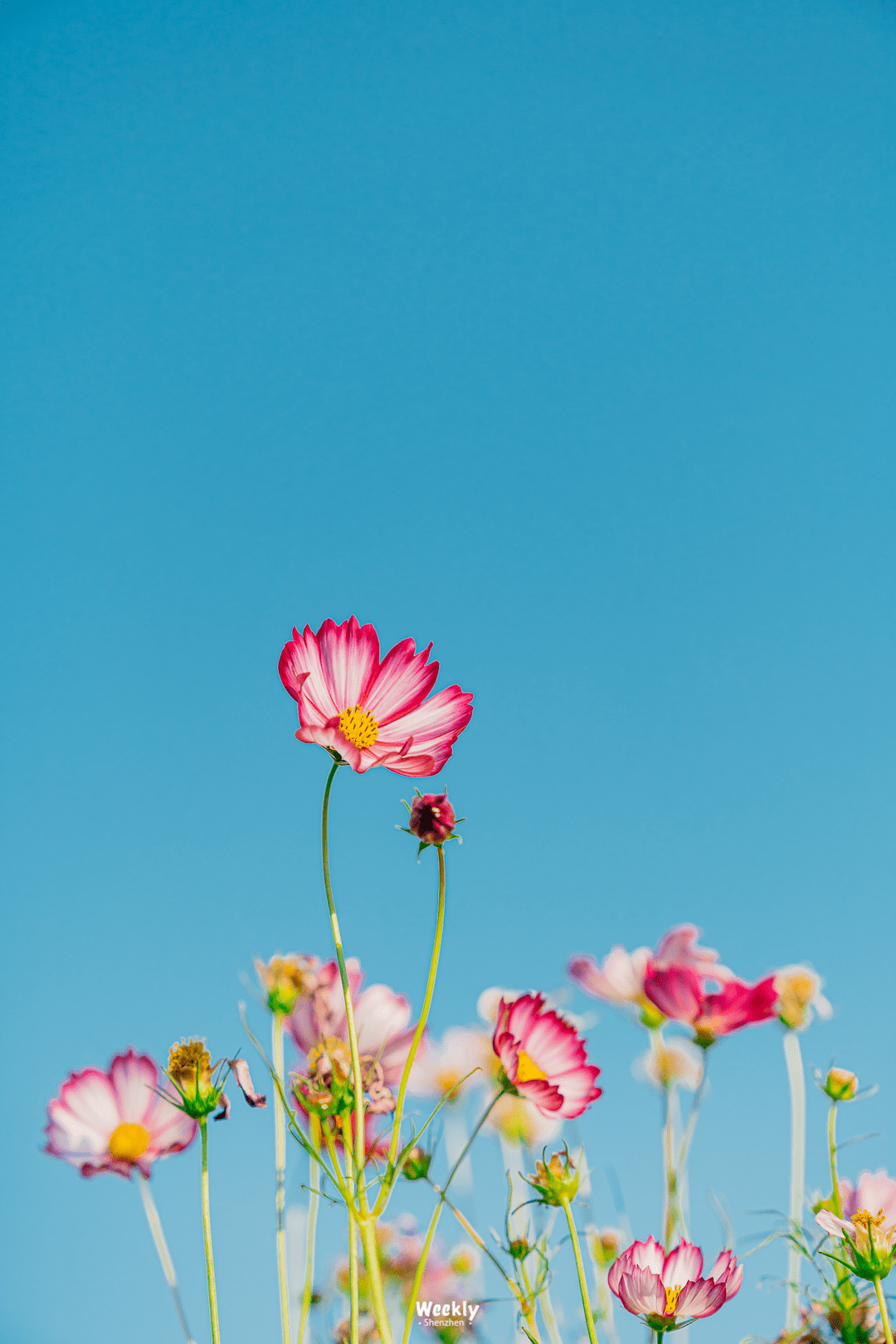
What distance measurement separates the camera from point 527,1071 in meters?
0.52

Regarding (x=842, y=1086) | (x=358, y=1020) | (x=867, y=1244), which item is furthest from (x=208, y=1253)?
(x=842, y=1086)

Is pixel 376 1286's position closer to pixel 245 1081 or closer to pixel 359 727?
pixel 245 1081

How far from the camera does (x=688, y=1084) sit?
2.55 feet

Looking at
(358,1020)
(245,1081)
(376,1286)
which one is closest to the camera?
(376,1286)

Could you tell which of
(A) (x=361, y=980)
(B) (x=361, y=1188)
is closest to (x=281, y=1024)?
(A) (x=361, y=980)

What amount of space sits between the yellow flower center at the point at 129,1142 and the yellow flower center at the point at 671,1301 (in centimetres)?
30

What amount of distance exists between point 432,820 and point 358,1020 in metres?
0.18

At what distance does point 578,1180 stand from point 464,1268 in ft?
0.94

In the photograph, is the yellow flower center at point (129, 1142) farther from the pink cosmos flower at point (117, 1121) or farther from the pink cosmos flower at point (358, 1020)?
the pink cosmos flower at point (358, 1020)

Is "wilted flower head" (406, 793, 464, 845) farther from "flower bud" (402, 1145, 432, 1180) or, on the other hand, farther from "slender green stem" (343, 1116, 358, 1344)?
"flower bud" (402, 1145, 432, 1180)

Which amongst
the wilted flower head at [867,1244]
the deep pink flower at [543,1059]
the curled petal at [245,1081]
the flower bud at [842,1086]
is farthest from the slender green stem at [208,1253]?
the flower bud at [842,1086]

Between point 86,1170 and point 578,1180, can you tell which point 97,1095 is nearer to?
point 86,1170

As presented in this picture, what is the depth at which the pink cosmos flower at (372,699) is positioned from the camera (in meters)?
0.44

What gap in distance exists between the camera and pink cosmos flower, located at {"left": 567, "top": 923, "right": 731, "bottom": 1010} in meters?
0.65
